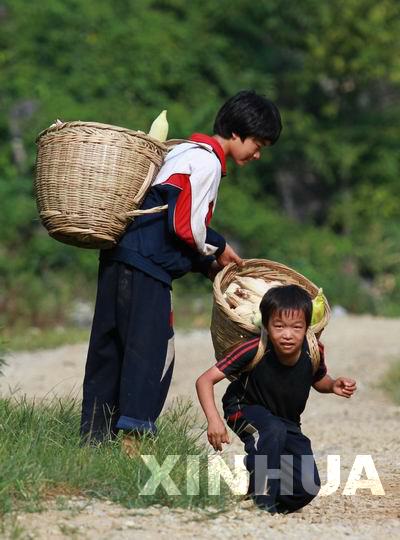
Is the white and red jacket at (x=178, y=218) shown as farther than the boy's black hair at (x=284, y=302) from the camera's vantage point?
Yes

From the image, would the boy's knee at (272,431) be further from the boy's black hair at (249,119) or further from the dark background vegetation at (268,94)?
the dark background vegetation at (268,94)

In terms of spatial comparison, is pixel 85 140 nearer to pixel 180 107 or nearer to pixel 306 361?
pixel 306 361

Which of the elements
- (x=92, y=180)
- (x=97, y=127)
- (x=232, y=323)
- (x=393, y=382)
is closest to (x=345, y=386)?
(x=232, y=323)

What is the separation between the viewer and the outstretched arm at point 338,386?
4.99 meters

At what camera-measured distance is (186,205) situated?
5.00 m

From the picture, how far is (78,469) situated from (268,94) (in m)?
12.0

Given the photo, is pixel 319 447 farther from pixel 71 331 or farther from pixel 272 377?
pixel 71 331

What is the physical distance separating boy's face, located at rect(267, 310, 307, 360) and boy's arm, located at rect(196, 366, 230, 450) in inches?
10.8

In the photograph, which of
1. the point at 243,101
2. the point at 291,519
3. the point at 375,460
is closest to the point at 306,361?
the point at 291,519

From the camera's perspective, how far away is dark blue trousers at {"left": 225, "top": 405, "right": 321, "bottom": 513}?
489cm

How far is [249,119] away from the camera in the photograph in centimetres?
523

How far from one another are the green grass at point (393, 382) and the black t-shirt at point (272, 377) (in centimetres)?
411

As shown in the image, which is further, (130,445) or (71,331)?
(71,331)

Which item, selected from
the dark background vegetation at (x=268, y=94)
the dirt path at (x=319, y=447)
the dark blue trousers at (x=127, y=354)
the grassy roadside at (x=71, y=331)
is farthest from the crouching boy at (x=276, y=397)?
the dark background vegetation at (x=268, y=94)
